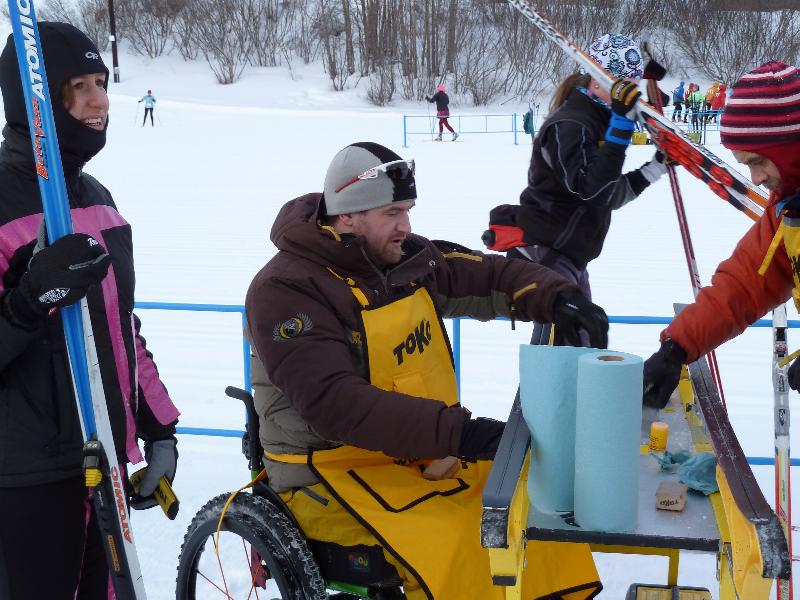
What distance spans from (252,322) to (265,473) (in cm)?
49

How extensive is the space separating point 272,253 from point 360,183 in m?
7.40

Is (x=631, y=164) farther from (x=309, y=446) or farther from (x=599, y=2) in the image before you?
(x=599, y=2)

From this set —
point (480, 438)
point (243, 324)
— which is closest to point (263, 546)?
point (480, 438)

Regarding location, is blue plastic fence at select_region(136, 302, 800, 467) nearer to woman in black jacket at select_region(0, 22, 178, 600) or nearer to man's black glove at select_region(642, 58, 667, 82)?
man's black glove at select_region(642, 58, 667, 82)

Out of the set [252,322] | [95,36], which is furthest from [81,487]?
[95,36]

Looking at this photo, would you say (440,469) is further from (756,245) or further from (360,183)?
(756,245)

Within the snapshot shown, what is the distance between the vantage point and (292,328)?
6.88 feet

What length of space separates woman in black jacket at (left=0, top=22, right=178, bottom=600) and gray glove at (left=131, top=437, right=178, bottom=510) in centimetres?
30

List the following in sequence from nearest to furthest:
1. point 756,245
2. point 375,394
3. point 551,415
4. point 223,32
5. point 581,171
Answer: point 551,415, point 375,394, point 756,245, point 581,171, point 223,32

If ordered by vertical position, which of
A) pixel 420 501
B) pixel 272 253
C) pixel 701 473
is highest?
pixel 701 473

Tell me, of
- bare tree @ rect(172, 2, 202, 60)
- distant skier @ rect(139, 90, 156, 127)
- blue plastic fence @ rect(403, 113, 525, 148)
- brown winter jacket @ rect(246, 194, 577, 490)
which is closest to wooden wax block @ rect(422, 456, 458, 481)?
brown winter jacket @ rect(246, 194, 577, 490)

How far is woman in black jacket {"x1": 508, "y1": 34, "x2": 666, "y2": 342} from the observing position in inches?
136

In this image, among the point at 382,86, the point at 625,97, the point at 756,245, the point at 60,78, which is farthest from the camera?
the point at 382,86

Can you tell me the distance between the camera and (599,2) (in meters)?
39.9
